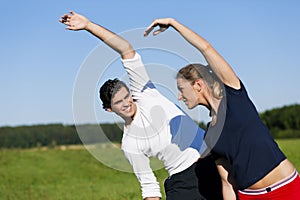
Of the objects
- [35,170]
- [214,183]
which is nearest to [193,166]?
[214,183]

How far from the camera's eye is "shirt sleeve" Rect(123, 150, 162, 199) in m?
4.57

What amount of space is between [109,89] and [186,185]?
3.27 ft

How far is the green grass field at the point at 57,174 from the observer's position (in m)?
13.2

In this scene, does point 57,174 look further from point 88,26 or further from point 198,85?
point 198,85

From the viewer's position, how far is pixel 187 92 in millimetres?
3840

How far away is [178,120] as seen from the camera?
4.36 metres

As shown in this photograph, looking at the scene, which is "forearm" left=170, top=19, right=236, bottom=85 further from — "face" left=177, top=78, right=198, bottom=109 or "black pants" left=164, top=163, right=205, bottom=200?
"black pants" left=164, top=163, right=205, bottom=200

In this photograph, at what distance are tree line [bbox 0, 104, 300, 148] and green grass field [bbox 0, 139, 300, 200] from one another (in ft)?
3.82

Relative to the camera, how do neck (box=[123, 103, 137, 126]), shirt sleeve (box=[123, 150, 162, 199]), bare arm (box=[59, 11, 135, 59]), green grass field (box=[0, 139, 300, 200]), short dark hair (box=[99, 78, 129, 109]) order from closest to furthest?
bare arm (box=[59, 11, 135, 59]), short dark hair (box=[99, 78, 129, 109]), neck (box=[123, 103, 137, 126]), shirt sleeve (box=[123, 150, 162, 199]), green grass field (box=[0, 139, 300, 200])

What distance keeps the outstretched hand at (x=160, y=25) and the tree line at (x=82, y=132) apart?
110 centimetres

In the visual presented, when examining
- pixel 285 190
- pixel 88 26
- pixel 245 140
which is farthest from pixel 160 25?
pixel 285 190

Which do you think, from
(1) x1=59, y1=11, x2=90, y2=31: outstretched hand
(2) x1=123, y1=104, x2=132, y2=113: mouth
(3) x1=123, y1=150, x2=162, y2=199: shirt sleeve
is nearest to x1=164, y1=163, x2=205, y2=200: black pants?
(3) x1=123, y1=150, x2=162, y2=199: shirt sleeve

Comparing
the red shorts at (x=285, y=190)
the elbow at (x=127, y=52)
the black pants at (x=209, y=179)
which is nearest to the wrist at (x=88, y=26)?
the elbow at (x=127, y=52)

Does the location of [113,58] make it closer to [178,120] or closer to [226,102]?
[178,120]
